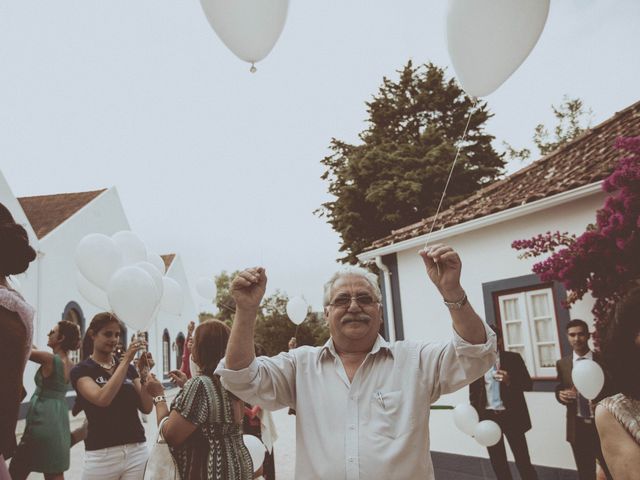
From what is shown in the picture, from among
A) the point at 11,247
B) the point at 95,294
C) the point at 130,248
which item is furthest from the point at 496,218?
the point at 11,247

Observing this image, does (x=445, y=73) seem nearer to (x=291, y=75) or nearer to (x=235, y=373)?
(x=291, y=75)

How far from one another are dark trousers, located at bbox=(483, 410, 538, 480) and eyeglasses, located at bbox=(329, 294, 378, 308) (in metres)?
3.95

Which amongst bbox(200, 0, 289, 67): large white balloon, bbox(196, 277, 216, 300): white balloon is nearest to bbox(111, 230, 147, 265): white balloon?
bbox(196, 277, 216, 300): white balloon

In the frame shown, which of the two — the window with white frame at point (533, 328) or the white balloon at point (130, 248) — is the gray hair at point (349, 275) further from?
the window with white frame at point (533, 328)

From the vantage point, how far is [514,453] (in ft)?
17.3

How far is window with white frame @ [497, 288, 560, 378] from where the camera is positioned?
640 centimetres

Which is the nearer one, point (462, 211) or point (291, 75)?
point (291, 75)

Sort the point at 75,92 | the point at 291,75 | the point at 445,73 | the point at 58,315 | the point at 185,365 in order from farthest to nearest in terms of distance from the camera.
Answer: the point at 445,73 < the point at 58,315 < the point at 75,92 < the point at 185,365 < the point at 291,75

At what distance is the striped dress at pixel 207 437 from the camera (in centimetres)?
267

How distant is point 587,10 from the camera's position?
6.67m

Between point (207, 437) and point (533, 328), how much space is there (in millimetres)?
5154

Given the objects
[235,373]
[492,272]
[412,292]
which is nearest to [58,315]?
[412,292]

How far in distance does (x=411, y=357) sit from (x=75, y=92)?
24.9 ft

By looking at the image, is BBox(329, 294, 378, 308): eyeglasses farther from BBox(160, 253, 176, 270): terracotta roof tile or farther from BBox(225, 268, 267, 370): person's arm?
BBox(160, 253, 176, 270): terracotta roof tile
